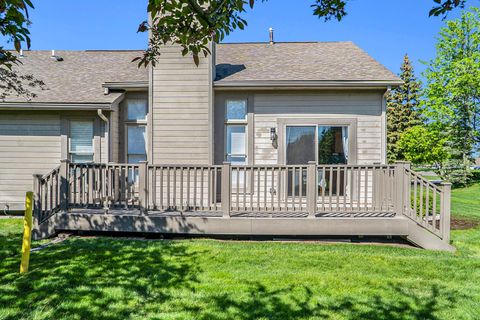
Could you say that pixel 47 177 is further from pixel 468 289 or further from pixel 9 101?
pixel 468 289

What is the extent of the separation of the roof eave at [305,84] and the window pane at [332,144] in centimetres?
101

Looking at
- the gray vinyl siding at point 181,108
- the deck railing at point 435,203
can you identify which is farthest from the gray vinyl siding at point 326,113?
the deck railing at point 435,203

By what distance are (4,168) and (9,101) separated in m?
1.75

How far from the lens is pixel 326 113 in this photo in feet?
25.0

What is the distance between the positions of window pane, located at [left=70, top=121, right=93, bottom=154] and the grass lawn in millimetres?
3103

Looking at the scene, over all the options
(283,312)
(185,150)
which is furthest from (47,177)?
(283,312)

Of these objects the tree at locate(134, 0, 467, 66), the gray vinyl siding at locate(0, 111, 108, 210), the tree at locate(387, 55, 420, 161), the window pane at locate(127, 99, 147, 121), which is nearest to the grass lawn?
the tree at locate(134, 0, 467, 66)

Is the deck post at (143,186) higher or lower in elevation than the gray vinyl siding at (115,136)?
lower

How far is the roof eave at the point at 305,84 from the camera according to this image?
7207mm

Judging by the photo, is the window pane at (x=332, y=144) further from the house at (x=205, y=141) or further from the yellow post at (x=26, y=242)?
the yellow post at (x=26, y=242)

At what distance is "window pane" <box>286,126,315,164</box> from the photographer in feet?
25.1

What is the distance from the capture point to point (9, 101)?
7.77 metres

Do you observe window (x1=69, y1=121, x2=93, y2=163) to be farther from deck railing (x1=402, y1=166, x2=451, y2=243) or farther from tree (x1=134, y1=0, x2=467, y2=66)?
deck railing (x1=402, y1=166, x2=451, y2=243)

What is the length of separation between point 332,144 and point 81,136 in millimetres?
6328
